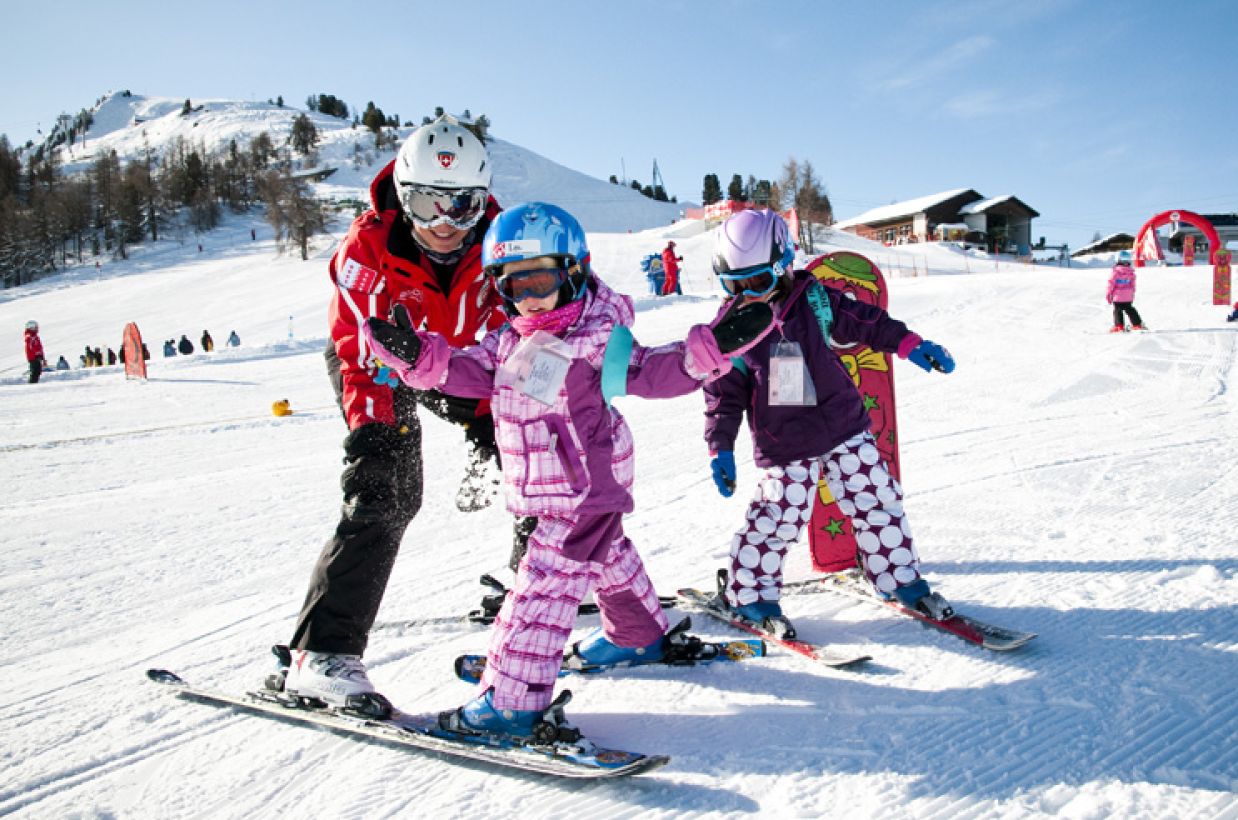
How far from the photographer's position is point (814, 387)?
3.03m

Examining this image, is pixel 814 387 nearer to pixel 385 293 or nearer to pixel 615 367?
pixel 615 367

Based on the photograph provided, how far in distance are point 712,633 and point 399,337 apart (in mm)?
1790

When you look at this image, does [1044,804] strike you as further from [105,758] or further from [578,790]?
[105,758]

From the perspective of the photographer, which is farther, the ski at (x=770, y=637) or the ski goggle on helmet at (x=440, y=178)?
the ski goggle on helmet at (x=440, y=178)

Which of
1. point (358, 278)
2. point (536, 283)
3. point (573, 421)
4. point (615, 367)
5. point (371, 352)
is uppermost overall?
point (358, 278)

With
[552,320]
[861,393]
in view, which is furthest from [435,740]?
[861,393]

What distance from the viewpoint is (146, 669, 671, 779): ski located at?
2027mm

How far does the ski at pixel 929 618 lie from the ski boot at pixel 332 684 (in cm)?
189

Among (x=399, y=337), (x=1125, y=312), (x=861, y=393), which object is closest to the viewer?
(x=399, y=337)

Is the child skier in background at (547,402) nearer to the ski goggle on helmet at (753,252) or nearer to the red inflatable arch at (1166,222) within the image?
the ski goggle on helmet at (753,252)

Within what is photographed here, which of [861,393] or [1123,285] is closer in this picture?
[861,393]

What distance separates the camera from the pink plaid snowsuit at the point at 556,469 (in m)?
2.26

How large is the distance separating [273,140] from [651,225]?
56.5 metres

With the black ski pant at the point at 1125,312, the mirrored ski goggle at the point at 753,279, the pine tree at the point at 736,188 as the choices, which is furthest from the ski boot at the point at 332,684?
the pine tree at the point at 736,188
